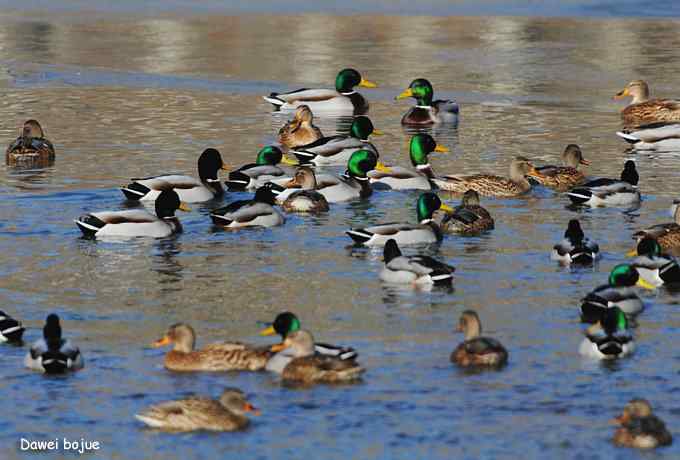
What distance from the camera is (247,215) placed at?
18.1 meters

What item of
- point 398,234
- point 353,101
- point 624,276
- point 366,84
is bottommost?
point 353,101

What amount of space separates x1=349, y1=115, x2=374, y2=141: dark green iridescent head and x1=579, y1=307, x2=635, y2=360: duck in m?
11.9

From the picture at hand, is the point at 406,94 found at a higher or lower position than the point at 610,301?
lower

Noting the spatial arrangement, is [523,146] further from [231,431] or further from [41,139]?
[231,431]

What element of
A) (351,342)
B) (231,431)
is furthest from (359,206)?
(231,431)

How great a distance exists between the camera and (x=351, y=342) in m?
13.0

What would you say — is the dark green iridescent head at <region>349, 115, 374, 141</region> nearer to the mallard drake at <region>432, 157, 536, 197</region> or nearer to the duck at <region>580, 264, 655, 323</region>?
the mallard drake at <region>432, 157, 536, 197</region>

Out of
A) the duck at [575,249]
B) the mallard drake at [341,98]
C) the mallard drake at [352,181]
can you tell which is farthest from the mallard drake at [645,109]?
the duck at [575,249]

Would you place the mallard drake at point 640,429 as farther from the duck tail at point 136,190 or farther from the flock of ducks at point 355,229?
the duck tail at point 136,190

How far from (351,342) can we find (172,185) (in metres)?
7.30

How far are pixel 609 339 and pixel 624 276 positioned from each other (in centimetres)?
199

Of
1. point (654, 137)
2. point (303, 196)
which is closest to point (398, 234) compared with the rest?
point (303, 196)

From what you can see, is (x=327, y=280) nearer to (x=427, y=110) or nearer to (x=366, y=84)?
(x=427, y=110)

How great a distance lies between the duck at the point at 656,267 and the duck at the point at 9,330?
588 centimetres
